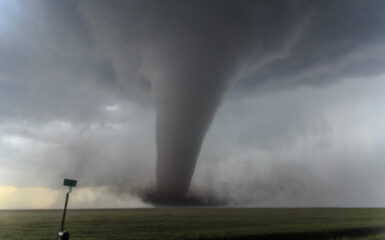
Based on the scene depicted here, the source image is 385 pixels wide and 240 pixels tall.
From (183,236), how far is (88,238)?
29.4 ft

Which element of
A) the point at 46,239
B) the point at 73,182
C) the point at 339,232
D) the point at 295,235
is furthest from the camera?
the point at 339,232

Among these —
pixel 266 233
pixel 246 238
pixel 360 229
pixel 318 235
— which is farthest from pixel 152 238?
pixel 360 229

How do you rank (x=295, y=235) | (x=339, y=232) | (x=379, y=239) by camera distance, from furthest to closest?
(x=339, y=232) < (x=295, y=235) < (x=379, y=239)

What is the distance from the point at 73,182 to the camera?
15.0 metres

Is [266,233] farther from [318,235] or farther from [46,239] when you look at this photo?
[46,239]

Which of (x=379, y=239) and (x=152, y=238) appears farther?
(x=152, y=238)

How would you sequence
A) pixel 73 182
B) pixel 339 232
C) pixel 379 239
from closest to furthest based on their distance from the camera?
pixel 73 182
pixel 379 239
pixel 339 232

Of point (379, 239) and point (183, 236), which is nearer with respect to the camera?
point (379, 239)

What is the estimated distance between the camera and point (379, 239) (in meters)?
21.9

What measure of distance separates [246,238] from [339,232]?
11755mm

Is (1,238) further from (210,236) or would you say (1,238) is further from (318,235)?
(318,235)

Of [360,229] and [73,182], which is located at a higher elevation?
[73,182]

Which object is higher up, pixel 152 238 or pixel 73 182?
pixel 73 182

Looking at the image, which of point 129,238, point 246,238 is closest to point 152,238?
point 129,238
